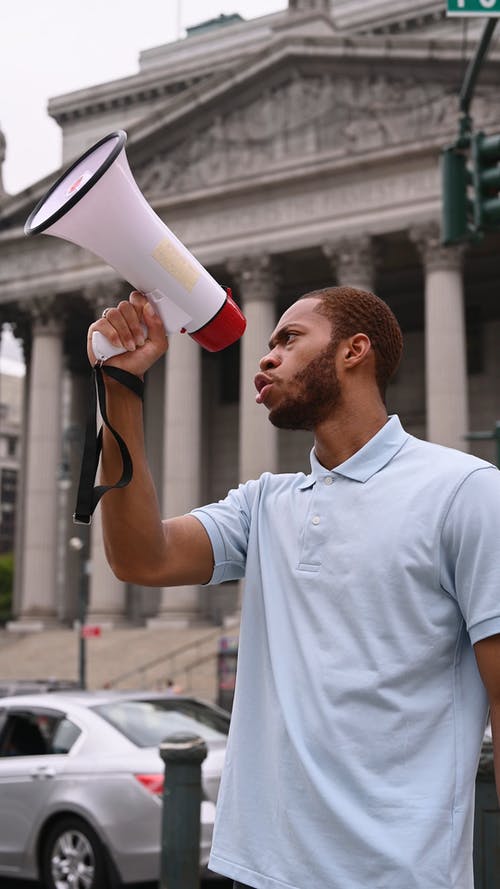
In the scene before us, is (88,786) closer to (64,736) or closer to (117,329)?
(64,736)

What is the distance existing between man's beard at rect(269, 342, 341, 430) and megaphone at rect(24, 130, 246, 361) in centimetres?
23

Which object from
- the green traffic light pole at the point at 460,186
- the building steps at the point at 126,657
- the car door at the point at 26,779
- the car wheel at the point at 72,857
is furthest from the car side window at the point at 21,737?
the building steps at the point at 126,657

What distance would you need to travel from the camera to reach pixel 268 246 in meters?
39.3

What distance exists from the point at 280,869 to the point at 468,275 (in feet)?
138

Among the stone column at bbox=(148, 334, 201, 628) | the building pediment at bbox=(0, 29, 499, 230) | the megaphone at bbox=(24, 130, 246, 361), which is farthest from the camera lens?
the stone column at bbox=(148, 334, 201, 628)

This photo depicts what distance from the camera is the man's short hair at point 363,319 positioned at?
2.98 m

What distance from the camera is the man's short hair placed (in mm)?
2982

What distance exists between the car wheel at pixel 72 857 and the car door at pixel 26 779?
0.65 ft

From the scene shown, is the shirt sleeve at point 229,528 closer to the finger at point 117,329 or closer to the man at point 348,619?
the man at point 348,619

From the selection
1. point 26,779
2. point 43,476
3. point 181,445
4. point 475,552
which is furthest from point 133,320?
point 43,476

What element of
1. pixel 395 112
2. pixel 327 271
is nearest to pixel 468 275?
pixel 327 271

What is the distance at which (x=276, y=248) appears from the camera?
128ft

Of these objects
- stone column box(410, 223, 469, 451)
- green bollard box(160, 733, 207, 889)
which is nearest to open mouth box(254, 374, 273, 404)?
green bollard box(160, 733, 207, 889)

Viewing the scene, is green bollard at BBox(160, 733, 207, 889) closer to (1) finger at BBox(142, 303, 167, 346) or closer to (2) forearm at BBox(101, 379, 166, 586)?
(2) forearm at BBox(101, 379, 166, 586)
